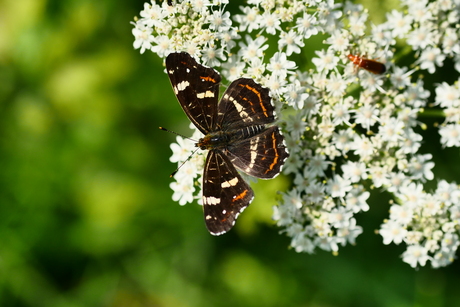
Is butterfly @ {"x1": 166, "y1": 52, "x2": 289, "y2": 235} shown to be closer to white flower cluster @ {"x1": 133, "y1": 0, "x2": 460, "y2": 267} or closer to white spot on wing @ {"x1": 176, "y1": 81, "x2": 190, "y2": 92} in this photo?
white spot on wing @ {"x1": 176, "y1": 81, "x2": 190, "y2": 92}

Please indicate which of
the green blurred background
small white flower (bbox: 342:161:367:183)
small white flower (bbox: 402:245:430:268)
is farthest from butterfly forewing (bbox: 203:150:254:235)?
small white flower (bbox: 402:245:430:268)

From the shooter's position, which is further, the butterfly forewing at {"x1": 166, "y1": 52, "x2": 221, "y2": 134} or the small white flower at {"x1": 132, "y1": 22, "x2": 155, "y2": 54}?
the small white flower at {"x1": 132, "y1": 22, "x2": 155, "y2": 54}

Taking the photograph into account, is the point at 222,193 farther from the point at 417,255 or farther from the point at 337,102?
the point at 417,255

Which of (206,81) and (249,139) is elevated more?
(206,81)

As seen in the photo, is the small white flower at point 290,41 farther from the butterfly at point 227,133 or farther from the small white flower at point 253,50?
the butterfly at point 227,133

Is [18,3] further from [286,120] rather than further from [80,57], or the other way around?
[286,120]

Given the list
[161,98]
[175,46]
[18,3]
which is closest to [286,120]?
[175,46]

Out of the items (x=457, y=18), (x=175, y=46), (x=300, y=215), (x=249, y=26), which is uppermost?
(x=457, y=18)
